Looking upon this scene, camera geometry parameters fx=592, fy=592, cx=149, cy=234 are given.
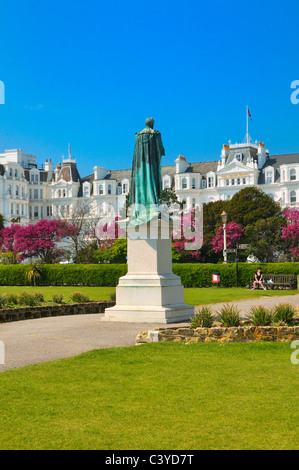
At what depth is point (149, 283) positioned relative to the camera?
1620 centimetres

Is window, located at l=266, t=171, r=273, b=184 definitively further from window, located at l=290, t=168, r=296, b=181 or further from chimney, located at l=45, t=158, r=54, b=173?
chimney, located at l=45, t=158, r=54, b=173

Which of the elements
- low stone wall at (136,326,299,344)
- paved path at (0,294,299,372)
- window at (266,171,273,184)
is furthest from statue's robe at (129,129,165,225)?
window at (266,171,273,184)

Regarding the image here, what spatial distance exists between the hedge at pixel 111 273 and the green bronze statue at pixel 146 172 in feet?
76.8

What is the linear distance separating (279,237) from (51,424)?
54211mm

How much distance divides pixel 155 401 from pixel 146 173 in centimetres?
1039

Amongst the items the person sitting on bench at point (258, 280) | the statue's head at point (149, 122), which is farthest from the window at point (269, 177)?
the statue's head at point (149, 122)

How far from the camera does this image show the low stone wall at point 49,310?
60.0 ft

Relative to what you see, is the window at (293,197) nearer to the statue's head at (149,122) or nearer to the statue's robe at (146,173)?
the statue's head at (149,122)

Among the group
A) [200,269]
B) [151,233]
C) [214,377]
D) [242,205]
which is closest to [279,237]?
[242,205]

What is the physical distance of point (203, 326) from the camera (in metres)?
12.8

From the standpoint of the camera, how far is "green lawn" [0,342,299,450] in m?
6.04

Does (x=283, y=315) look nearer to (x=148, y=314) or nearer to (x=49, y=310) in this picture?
(x=148, y=314)

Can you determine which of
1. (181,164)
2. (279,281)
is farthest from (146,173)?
(181,164)

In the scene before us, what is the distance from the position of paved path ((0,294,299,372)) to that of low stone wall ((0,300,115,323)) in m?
1.00
